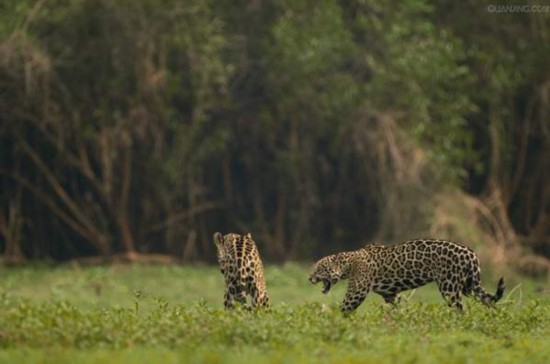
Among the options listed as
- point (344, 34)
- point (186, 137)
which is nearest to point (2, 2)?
point (186, 137)

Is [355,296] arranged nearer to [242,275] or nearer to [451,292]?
[451,292]

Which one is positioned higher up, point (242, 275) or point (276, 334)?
point (242, 275)

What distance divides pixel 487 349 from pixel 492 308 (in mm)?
2510

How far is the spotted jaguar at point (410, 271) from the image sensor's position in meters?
15.2

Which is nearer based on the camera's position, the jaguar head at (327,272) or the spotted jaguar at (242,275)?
the spotted jaguar at (242,275)

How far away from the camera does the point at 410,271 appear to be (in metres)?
15.4
